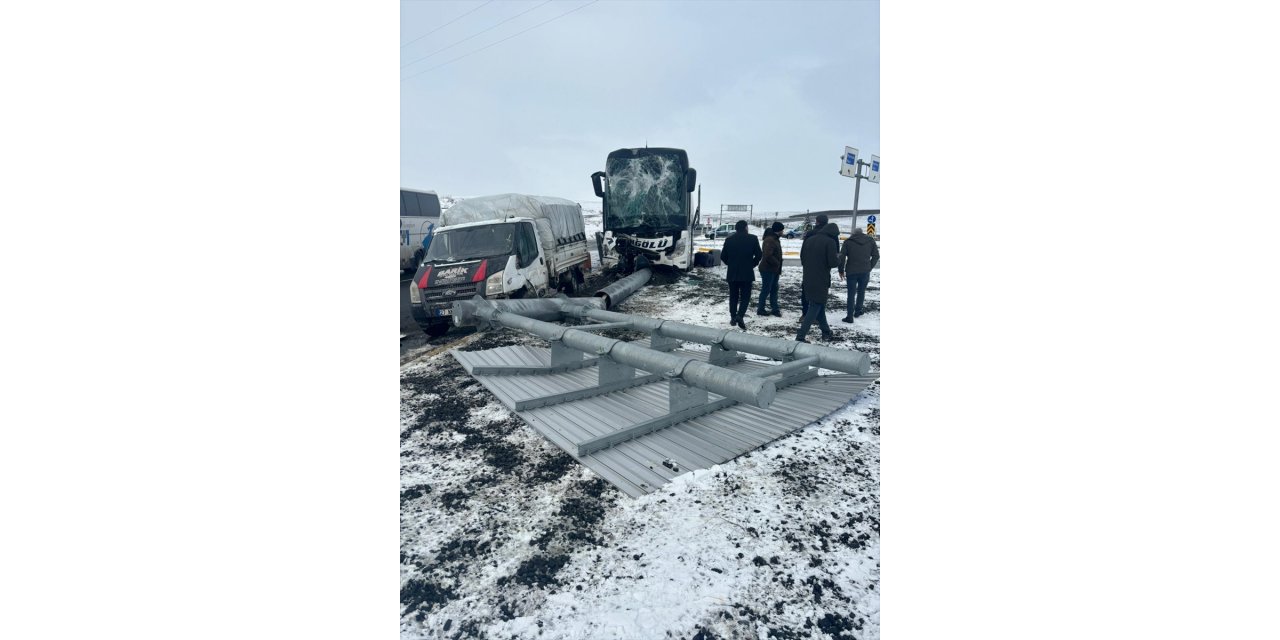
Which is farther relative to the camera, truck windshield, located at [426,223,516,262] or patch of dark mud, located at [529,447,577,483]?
truck windshield, located at [426,223,516,262]

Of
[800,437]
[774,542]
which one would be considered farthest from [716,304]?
[774,542]

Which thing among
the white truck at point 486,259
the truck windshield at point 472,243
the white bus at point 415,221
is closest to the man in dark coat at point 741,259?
the white truck at point 486,259

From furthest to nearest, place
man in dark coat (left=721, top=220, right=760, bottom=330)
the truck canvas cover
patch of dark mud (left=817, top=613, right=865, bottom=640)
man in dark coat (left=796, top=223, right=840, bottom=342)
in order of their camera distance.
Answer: the truck canvas cover < man in dark coat (left=721, top=220, right=760, bottom=330) < man in dark coat (left=796, top=223, right=840, bottom=342) < patch of dark mud (left=817, top=613, right=865, bottom=640)

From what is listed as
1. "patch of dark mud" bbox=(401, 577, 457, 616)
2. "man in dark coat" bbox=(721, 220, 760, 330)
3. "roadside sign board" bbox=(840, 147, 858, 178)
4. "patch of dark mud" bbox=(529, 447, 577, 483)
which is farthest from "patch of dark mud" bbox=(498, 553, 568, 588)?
"roadside sign board" bbox=(840, 147, 858, 178)

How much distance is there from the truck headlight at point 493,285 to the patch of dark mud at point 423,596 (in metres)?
5.95

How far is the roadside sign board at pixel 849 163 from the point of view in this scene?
1448 cm

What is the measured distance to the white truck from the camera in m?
8.09

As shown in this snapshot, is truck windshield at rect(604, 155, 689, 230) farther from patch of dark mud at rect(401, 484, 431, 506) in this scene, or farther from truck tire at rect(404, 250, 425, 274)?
patch of dark mud at rect(401, 484, 431, 506)

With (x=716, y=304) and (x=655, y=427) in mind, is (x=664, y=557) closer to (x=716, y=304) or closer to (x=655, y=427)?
(x=655, y=427)

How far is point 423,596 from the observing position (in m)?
2.42

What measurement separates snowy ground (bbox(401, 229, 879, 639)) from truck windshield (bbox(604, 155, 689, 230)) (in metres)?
11.5

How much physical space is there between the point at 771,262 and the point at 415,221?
52.0 ft

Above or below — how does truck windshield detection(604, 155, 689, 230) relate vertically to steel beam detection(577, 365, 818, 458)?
above

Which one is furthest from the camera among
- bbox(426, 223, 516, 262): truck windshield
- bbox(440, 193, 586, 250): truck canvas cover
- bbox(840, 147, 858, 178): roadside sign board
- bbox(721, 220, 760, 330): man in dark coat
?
bbox(840, 147, 858, 178): roadside sign board
